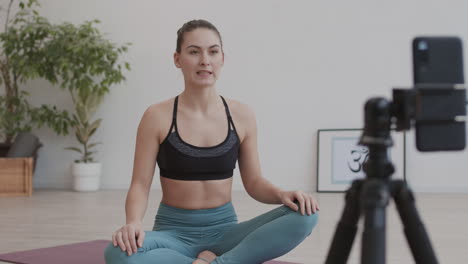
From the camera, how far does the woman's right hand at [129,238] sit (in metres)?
1.75

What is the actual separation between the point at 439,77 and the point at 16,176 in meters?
4.94

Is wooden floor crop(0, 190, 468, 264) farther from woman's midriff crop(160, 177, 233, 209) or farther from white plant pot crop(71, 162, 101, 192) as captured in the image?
woman's midriff crop(160, 177, 233, 209)

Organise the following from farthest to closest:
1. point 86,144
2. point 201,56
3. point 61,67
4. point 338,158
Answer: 1. point 86,144
2. point 61,67
3. point 338,158
4. point 201,56

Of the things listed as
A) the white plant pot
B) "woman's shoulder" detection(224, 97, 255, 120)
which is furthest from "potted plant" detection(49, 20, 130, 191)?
"woman's shoulder" detection(224, 97, 255, 120)

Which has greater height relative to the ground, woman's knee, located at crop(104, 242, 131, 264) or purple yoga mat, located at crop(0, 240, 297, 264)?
woman's knee, located at crop(104, 242, 131, 264)

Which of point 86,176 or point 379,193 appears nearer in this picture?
point 379,193

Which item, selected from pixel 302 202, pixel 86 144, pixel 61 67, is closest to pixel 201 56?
pixel 302 202

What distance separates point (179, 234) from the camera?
2023 millimetres

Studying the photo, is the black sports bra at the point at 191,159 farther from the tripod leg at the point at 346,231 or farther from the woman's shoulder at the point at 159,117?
the tripod leg at the point at 346,231

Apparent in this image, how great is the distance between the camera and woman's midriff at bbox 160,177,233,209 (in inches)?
80.3

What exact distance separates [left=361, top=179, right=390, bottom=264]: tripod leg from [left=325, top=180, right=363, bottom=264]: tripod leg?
0.23 ft

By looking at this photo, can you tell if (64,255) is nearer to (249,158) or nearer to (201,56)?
(249,158)

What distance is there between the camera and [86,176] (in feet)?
18.8

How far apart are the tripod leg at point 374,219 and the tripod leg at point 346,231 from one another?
0.23 ft
